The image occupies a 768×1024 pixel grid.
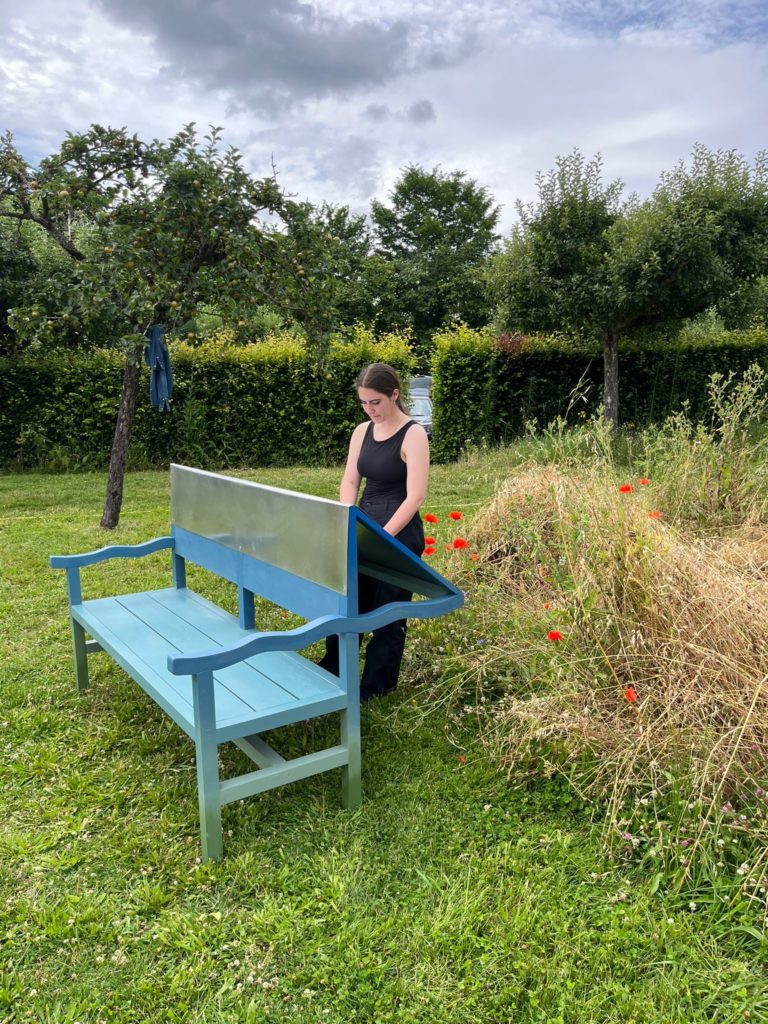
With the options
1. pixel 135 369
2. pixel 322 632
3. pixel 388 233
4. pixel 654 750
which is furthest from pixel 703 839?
pixel 388 233

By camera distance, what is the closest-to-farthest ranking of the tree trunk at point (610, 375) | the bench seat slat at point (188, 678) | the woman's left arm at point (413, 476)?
the bench seat slat at point (188, 678) < the woman's left arm at point (413, 476) < the tree trunk at point (610, 375)

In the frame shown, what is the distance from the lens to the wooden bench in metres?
2.40

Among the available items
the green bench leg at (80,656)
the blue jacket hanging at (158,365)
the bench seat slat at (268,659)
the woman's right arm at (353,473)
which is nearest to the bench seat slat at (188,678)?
the bench seat slat at (268,659)

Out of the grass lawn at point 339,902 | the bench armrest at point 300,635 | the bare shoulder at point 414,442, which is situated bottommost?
the grass lawn at point 339,902

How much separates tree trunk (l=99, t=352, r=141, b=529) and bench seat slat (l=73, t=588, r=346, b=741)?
3.76 m

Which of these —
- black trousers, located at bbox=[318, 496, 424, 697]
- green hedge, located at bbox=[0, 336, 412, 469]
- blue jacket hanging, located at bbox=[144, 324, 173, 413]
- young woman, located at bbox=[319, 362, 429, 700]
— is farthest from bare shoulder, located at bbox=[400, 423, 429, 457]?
green hedge, located at bbox=[0, 336, 412, 469]

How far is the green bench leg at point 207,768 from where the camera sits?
7.57 ft

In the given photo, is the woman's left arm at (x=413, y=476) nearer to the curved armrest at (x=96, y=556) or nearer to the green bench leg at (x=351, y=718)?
the green bench leg at (x=351, y=718)

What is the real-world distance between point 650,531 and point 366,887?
203cm

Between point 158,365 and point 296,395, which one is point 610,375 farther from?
point 158,365

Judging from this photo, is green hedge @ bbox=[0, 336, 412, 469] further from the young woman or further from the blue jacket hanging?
the young woman

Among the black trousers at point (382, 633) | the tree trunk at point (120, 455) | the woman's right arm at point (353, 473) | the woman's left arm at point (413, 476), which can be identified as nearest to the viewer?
the woman's left arm at point (413, 476)

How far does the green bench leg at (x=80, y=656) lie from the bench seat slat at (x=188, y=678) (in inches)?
4.2

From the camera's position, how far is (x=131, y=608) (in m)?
3.77
